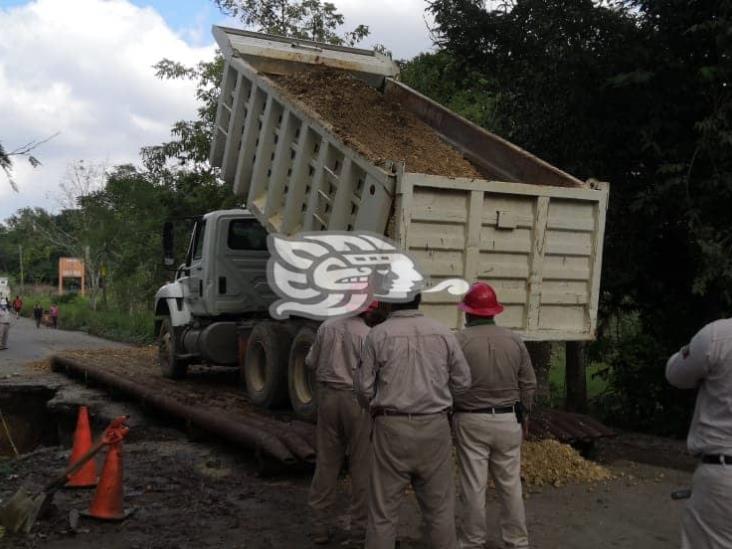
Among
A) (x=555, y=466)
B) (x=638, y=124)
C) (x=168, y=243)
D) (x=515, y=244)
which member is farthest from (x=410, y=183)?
(x=168, y=243)

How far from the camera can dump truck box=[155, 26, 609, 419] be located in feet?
22.1

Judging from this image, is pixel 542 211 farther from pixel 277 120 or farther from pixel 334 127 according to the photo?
pixel 277 120

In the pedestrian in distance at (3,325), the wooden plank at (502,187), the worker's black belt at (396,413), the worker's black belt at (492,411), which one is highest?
the wooden plank at (502,187)

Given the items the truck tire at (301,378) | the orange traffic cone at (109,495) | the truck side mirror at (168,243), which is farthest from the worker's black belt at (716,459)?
the truck side mirror at (168,243)

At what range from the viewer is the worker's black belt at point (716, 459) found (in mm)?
3414

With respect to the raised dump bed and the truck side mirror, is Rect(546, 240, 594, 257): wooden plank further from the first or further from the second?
the truck side mirror

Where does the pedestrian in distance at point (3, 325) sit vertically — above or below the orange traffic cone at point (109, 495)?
below

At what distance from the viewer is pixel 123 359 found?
15102 millimetres

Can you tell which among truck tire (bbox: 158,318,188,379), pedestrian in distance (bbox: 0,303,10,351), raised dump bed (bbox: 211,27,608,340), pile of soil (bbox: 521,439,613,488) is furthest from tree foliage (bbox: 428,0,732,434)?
pedestrian in distance (bbox: 0,303,10,351)

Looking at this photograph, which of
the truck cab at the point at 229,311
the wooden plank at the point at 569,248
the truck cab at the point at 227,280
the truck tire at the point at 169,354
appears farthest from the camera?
the truck tire at the point at 169,354

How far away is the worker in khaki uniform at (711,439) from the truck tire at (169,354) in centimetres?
908

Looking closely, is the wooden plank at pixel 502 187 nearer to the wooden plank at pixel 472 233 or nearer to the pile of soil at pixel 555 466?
the wooden plank at pixel 472 233

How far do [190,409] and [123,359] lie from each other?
23.1ft

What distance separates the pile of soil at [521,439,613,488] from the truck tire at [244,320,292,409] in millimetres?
2898
